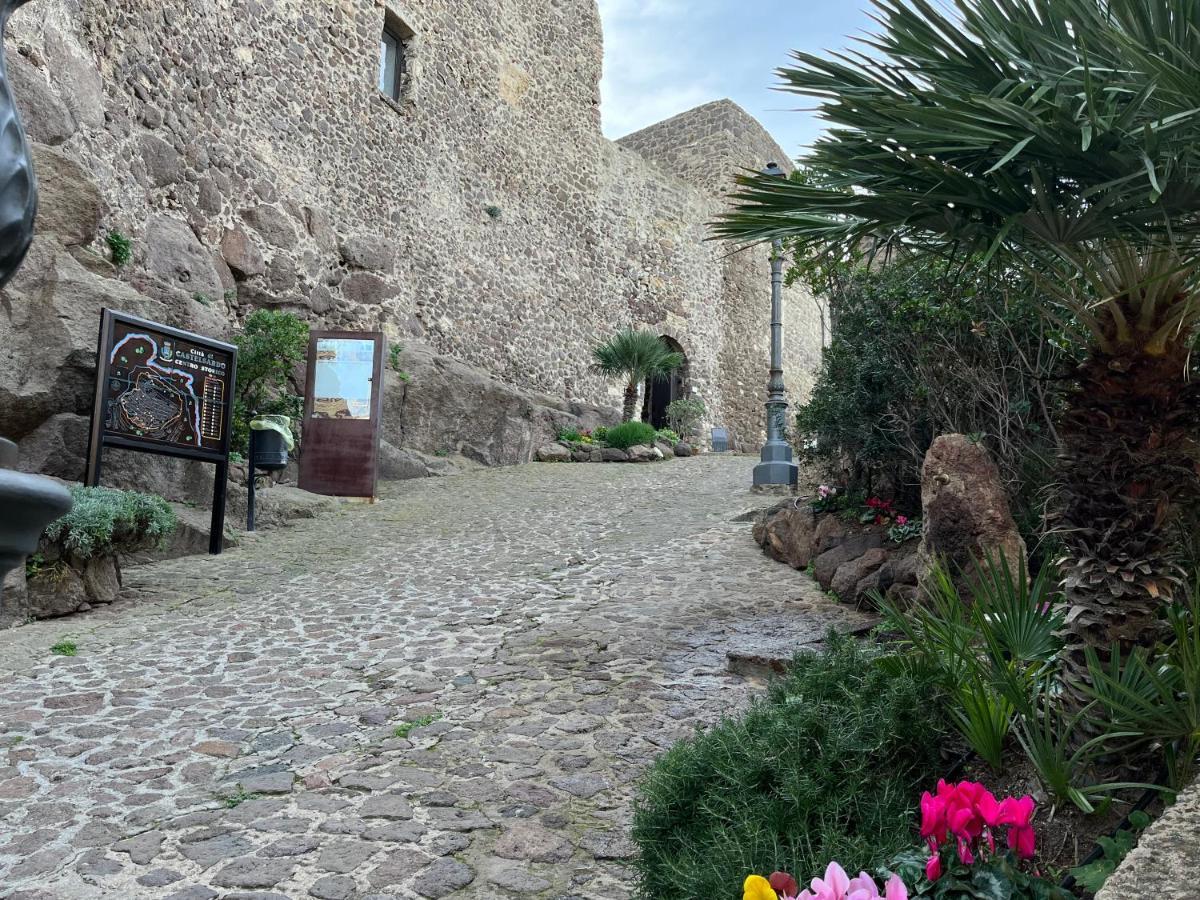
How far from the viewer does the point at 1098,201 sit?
2.60 m

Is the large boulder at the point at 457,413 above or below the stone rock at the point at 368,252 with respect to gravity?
below

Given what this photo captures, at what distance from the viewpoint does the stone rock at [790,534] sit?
701 cm

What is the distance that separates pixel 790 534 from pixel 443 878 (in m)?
4.93

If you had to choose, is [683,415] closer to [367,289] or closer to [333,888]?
[367,289]

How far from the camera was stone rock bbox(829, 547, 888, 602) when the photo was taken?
5.94 meters

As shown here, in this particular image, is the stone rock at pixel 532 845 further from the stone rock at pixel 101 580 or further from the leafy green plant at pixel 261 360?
the leafy green plant at pixel 261 360

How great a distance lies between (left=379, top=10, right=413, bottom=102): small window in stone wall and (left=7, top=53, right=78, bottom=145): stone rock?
6251 millimetres

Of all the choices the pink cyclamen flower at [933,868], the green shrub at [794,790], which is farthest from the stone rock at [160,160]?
the pink cyclamen flower at [933,868]

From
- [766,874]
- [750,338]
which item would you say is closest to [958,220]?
[766,874]

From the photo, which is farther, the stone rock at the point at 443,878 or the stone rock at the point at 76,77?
the stone rock at the point at 76,77

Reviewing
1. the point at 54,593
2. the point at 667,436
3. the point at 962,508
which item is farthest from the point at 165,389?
the point at 667,436

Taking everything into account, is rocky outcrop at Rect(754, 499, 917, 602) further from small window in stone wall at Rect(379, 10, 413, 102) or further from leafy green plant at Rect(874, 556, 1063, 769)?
small window in stone wall at Rect(379, 10, 413, 102)

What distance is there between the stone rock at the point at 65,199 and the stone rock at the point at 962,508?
23.7 ft

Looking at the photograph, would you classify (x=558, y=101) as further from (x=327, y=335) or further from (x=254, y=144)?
(x=327, y=335)
